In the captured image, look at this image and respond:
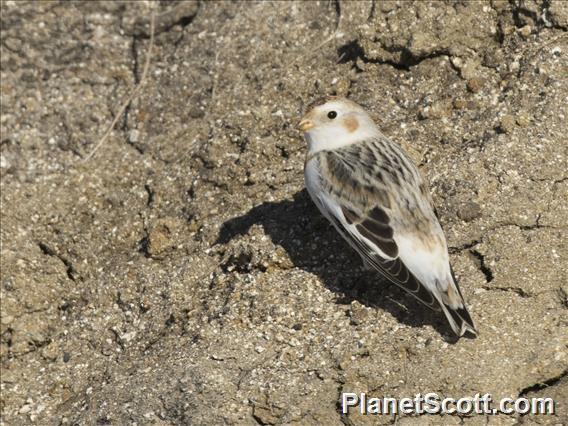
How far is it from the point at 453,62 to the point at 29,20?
119 inches

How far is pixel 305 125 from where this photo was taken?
5656 millimetres

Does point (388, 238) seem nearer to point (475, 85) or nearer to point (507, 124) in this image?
point (507, 124)

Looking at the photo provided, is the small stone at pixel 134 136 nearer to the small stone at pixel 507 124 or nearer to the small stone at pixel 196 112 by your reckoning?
the small stone at pixel 196 112

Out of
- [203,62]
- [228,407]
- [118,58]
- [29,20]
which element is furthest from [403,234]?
[29,20]

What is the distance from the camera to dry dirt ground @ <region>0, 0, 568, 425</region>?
494 centimetres

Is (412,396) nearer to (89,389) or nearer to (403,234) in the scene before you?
(403,234)

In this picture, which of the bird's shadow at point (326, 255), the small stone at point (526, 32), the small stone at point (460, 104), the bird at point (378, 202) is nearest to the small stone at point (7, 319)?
the bird's shadow at point (326, 255)

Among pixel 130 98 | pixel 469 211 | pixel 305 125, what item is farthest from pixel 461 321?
pixel 130 98

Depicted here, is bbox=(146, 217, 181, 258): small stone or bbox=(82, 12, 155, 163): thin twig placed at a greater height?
bbox=(82, 12, 155, 163): thin twig

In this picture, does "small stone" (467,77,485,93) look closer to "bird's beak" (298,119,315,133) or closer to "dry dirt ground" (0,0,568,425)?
"dry dirt ground" (0,0,568,425)

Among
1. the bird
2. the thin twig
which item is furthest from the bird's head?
the thin twig

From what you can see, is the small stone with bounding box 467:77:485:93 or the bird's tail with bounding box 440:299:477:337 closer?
the bird's tail with bounding box 440:299:477:337

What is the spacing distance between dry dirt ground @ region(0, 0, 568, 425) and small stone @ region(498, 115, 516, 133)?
2cm

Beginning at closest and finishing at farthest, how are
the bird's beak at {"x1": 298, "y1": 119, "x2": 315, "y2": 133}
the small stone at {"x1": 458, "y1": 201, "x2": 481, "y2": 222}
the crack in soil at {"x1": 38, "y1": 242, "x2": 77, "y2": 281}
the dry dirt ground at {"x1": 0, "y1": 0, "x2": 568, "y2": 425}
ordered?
1. the dry dirt ground at {"x1": 0, "y1": 0, "x2": 568, "y2": 425}
2. the small stone at {"x1": 458, "y1": 201, "x2": 481, "y2": 222}
3. the bird's beak at {"x1": 298, "y1": 119, "x2": 315, "y2": 133}
4. the crack in soil at {"x1": 38, "y1": 242, "x2": 77, "y2": 281}
